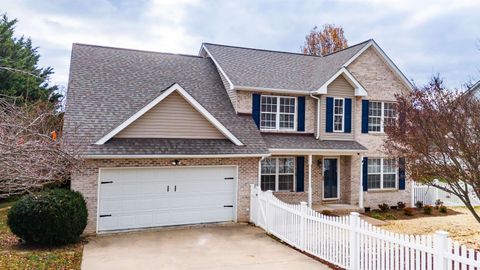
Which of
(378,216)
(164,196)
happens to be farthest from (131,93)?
(378,216)

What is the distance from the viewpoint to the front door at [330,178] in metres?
18.2

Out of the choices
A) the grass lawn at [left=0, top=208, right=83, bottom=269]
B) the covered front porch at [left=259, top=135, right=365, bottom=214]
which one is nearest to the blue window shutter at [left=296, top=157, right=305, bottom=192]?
the covered front porch at [left=259, top=135, right=365, bottom=214]

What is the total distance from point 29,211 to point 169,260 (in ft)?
13.9

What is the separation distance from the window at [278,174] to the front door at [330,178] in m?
1.89

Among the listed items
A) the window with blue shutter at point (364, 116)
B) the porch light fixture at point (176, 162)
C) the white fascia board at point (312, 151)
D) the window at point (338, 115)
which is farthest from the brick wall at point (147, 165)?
the window with blue shutter at point (364, 116)

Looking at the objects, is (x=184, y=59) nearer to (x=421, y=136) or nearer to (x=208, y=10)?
(x=208, y=10)

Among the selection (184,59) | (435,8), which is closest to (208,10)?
(184,59)

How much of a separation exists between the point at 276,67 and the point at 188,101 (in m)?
6.87

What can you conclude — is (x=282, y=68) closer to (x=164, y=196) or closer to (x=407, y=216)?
(x=407, y=216)

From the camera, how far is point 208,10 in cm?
1706

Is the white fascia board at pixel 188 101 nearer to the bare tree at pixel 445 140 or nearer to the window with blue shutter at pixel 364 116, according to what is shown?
the bare tree at pixel 445 140

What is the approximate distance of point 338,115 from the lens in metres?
18.1

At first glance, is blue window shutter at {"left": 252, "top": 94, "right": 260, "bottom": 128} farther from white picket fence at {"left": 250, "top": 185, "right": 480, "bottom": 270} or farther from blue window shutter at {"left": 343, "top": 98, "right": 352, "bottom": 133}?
white picket fence at {"left": 250, "top": 185, "right": 480, "bottom": 270}

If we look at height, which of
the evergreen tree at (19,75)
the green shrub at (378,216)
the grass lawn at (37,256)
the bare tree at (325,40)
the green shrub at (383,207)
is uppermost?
the bare tree at (325,40)
